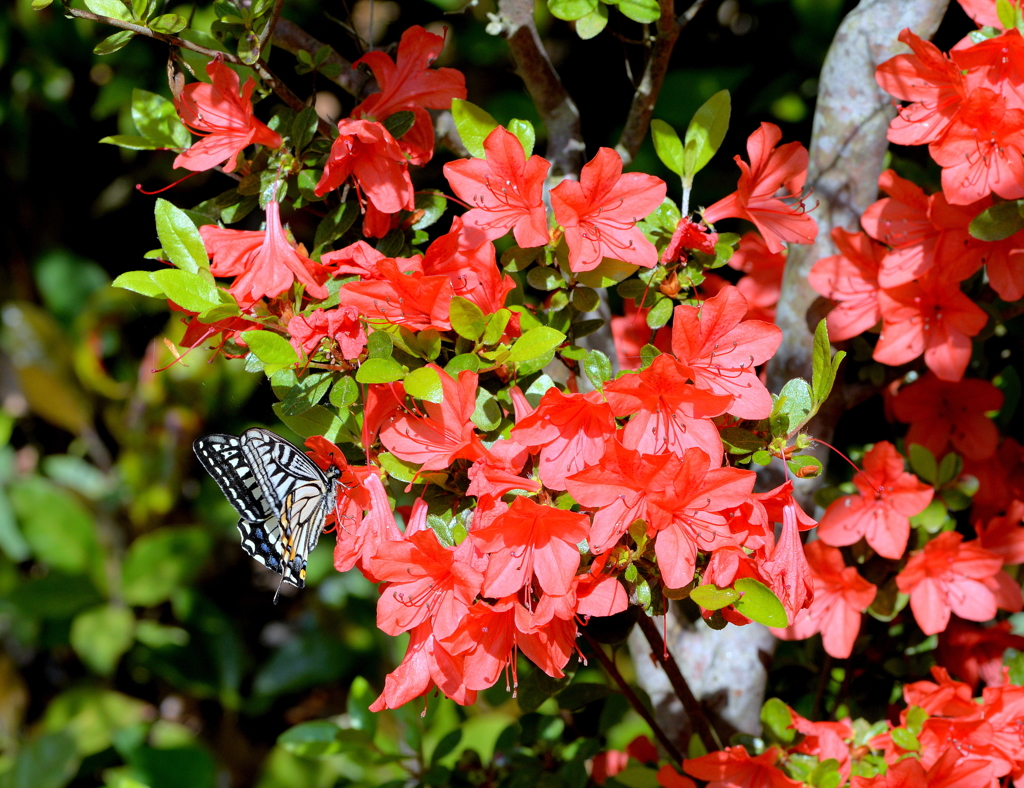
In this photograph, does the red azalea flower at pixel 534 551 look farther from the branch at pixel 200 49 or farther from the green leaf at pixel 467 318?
the branch at pixel 200 49

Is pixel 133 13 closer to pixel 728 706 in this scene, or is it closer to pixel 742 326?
pixel 742 326

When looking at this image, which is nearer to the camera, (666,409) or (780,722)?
(666,409)

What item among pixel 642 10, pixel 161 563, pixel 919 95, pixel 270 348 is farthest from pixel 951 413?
pixel 161 563

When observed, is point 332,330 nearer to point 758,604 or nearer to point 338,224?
point 338,224

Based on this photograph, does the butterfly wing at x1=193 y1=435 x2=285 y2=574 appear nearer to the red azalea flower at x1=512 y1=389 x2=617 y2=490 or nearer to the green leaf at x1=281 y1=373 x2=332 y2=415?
the green leaf at x1=281 y1=373 x2=332 y2=415

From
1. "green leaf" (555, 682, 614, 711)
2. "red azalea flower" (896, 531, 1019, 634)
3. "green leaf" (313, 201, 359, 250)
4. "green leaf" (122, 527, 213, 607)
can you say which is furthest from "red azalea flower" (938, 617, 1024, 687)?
"green leaf" (122, 527, 213, 607)

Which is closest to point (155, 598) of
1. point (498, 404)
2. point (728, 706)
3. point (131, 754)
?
point (131, 754)
